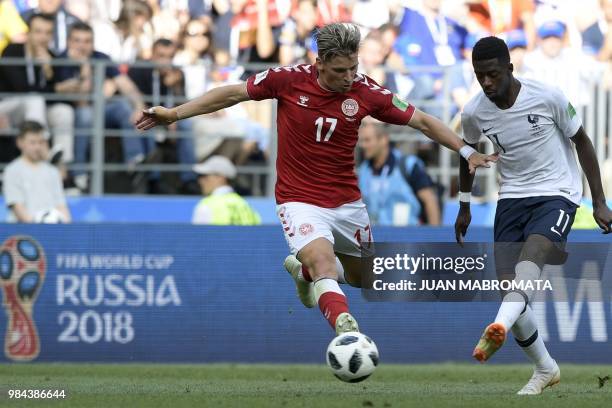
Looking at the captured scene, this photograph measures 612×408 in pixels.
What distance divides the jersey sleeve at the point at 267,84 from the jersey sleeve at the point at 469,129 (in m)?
1.32

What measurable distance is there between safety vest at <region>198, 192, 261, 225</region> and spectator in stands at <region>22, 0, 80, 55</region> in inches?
130

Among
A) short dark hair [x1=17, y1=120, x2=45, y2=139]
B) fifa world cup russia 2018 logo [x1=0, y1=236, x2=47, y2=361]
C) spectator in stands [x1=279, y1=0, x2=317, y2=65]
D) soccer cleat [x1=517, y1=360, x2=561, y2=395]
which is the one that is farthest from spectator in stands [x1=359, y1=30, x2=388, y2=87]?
soccer cleat [x1=517, y1=360, x2=561, y2=395]

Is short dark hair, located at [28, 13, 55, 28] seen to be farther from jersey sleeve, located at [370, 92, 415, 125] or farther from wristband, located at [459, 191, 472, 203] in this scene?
wristband, located at [459, 191, 472, 203]

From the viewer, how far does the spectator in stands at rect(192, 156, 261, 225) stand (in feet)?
50.2

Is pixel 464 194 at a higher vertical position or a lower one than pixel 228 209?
higher

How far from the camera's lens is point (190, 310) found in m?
13.6

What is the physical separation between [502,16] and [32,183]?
22.1ft

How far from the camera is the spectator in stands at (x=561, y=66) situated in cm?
1575

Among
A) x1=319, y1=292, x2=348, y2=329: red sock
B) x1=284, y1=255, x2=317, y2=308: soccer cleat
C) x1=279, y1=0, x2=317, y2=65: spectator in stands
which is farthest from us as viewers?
x1=279, y1=0, x2=317, y2=65: spectator in stands

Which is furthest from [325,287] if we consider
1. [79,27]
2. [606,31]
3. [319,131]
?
[606,31]

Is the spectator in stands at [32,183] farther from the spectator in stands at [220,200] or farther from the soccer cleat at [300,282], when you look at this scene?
the soccer cleat at [300,282]

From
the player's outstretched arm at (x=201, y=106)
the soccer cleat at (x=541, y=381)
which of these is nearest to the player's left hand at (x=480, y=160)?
the player's outstretched arm at (x=201, y=106)

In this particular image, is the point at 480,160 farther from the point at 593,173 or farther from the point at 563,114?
the point at 593,173

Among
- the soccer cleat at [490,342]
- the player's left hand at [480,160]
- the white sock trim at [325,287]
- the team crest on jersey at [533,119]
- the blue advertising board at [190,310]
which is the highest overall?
the team crest on jersey at [533,119]
